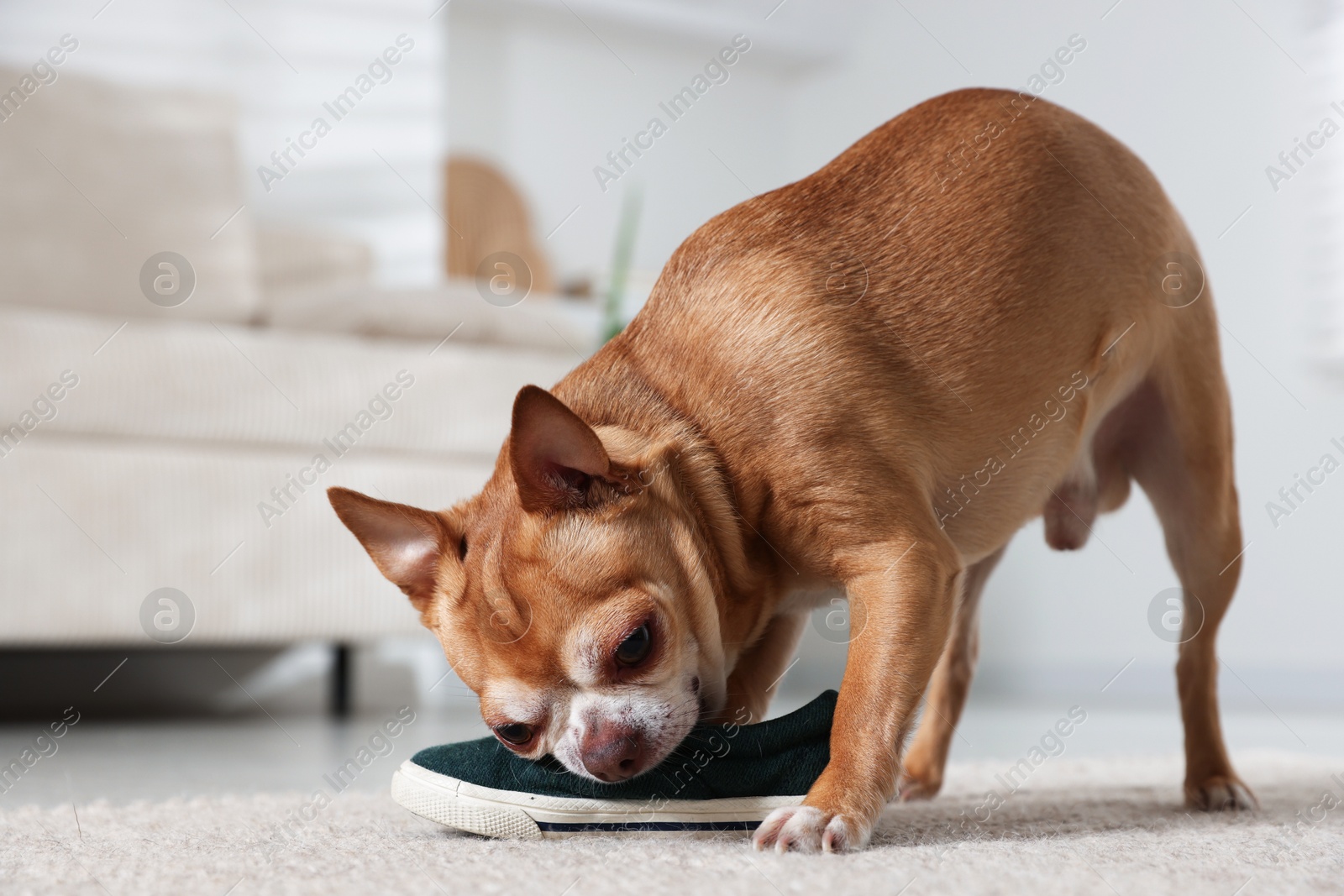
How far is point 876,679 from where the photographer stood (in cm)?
133

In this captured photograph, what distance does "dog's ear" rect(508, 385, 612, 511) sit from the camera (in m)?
1.25

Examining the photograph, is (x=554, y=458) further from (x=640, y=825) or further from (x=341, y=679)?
(x=341, y=679)

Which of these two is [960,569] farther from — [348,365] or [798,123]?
[798,123]

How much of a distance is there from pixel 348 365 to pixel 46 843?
1818mm

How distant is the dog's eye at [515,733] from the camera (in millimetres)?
1326

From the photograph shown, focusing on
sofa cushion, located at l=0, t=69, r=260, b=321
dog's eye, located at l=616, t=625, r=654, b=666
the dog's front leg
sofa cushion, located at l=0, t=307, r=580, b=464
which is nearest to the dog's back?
the dog's front leg

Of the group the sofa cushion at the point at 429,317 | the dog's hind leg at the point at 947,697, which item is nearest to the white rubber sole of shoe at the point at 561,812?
the dog's hind leg at the point at 947,697

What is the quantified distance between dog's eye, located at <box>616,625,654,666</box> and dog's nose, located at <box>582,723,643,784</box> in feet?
0.24

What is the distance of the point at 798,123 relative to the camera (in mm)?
6309

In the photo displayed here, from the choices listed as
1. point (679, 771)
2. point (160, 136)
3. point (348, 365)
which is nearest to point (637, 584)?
point (679, 771)

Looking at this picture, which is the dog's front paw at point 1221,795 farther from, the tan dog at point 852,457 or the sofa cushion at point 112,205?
the sofa cushion at point 112,205

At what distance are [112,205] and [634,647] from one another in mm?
3127

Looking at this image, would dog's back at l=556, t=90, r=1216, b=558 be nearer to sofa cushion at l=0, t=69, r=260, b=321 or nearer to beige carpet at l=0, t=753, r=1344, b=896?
beige carpet at l=0, t=753, r=1344, b=896

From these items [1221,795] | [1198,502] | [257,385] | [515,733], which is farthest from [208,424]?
[1221,795]
